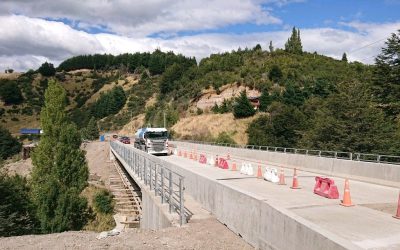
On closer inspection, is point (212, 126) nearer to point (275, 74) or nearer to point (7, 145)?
point (275, 74)

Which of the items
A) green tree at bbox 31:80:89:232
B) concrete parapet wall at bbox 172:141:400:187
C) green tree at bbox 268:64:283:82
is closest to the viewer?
concrete parapet wall at bbox 172:141:400:187

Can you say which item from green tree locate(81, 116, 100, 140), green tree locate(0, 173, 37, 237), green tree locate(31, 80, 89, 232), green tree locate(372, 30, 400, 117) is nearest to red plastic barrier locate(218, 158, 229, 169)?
green tree locate(0, 173, 37, 237)

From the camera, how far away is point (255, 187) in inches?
658

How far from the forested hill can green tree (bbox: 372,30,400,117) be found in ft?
0.34

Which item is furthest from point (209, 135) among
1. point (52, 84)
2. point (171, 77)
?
point (171, 77)

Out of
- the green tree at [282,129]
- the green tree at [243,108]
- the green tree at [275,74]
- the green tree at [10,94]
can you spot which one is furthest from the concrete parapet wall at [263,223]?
the green tree at [10,94]

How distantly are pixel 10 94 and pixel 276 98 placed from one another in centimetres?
13609

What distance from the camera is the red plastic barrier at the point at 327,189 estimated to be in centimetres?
1394

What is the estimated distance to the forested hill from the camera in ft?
138

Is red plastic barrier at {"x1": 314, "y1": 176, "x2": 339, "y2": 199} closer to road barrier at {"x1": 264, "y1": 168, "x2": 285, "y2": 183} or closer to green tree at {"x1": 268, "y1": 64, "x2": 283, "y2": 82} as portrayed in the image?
road barrier at {"x1": 264, "y1": 168, "x2": 285, "y2": 183}

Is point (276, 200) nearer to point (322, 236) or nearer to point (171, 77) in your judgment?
point (322, 236)

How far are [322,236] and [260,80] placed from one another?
98959 millimetres

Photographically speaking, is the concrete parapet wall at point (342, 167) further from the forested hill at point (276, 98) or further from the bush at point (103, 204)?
the bush at point (103, 204)

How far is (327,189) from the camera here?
14.6m
